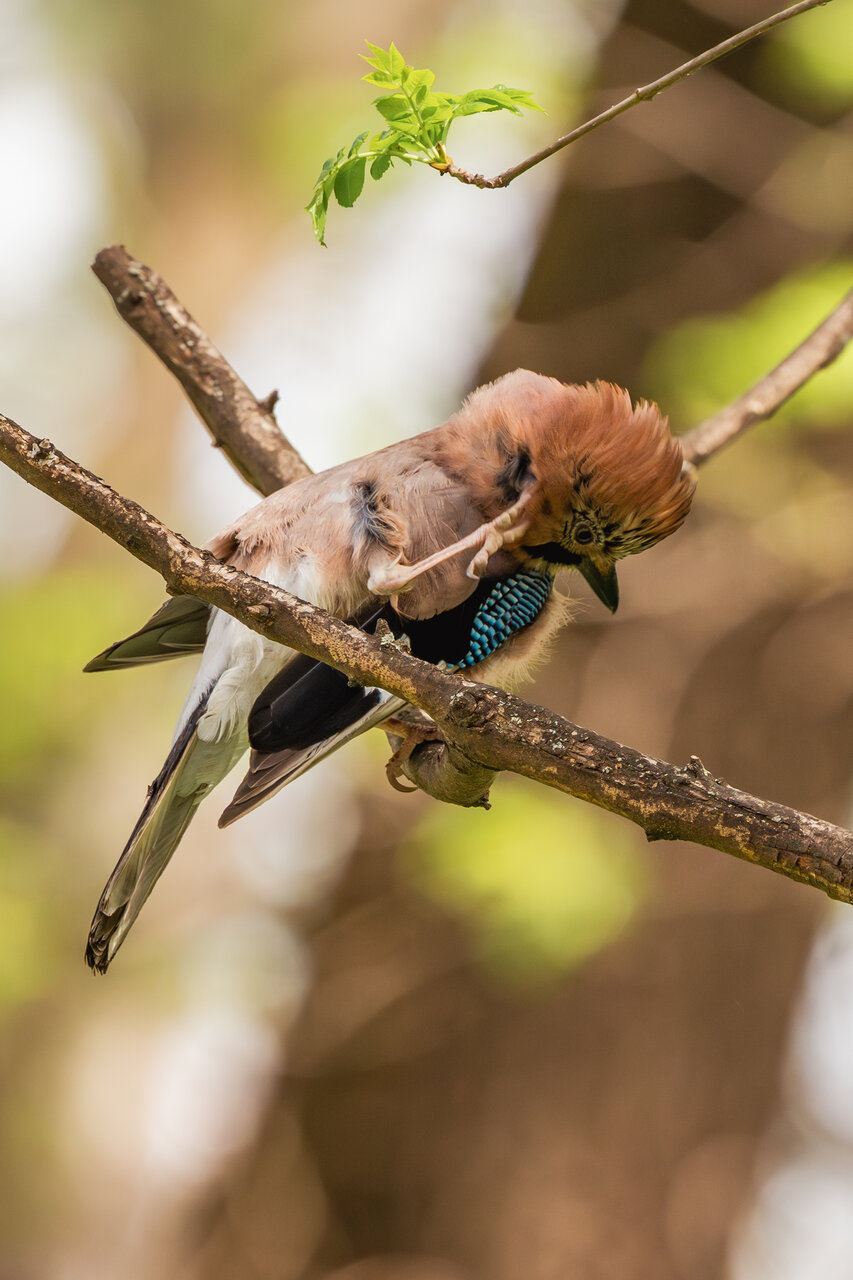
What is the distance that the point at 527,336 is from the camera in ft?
15.6

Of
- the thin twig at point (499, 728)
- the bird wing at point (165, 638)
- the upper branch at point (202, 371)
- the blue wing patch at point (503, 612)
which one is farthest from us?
the upper branch at point (202, 371)

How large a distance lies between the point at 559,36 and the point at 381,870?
3629 mm

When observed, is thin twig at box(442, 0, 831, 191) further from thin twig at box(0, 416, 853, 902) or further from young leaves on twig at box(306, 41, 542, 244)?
thin twig at box(0, 416, 853, 902)

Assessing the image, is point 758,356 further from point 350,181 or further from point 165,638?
point 350,181

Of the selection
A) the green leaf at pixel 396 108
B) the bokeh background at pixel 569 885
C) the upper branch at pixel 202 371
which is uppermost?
the green leaf at pixel 396 108

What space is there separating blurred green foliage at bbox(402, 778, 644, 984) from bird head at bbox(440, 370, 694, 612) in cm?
161

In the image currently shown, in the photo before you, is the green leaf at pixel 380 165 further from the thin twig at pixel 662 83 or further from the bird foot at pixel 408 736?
the bird foot at pixel 408 736

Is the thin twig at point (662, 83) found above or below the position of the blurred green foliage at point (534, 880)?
above

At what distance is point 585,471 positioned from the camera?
7.93ft

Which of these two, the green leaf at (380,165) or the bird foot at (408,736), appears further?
the bird foot at (408,736)

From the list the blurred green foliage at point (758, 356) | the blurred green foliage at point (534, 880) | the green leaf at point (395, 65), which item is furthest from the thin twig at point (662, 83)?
the blurred green foliage at point (534, 880)

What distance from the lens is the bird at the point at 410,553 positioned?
2.42 m

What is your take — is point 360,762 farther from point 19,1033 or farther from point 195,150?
point 195,150

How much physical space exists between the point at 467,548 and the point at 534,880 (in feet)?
6.39
